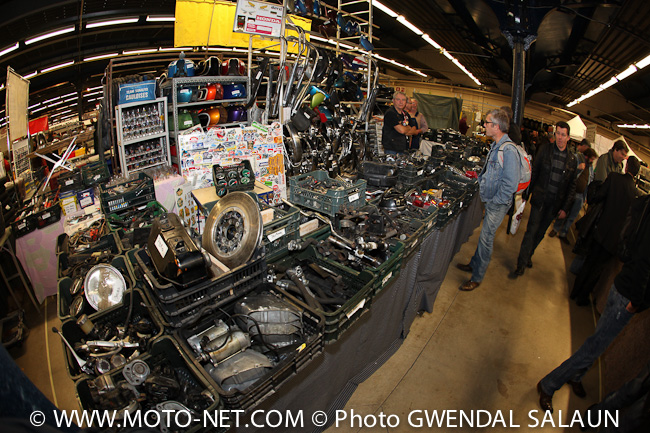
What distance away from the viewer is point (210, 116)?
451cm

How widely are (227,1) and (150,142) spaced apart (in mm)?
4021

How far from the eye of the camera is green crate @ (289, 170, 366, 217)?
304 cm

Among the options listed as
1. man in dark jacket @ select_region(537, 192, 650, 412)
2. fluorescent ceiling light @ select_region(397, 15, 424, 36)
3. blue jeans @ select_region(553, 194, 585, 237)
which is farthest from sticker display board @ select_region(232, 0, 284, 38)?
fluorescent ceiling light @ select_region(397, 15, 424, 36)

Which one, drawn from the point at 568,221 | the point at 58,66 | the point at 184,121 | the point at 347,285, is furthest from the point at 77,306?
the point at 58,66

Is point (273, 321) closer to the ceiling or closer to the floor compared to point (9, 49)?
closer to the floor

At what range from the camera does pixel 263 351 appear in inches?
67.5

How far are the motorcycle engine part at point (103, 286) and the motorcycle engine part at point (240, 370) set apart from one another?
856 millimetres

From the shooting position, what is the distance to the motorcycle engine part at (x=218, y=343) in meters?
1.56

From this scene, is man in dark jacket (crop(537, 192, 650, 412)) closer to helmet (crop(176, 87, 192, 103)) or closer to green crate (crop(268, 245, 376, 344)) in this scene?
green crate (crop(268, 245, 376, 344))

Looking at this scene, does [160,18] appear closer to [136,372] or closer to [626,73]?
[136,372]

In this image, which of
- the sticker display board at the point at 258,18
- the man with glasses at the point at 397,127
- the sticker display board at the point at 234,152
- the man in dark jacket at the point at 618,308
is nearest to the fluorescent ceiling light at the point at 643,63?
the man with glasses at the point at 397,127

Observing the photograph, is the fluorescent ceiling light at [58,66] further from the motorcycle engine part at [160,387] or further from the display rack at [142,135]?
the motorcycle engine part at [160,387]

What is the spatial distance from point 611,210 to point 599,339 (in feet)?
6.48

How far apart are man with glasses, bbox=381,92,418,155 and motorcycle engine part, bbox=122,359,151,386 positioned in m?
4.77
